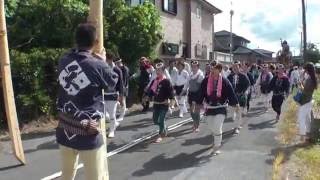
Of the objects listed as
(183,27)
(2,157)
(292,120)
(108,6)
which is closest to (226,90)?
(2,157)

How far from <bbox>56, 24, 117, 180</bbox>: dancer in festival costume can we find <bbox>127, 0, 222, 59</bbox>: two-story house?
20575 millimetres

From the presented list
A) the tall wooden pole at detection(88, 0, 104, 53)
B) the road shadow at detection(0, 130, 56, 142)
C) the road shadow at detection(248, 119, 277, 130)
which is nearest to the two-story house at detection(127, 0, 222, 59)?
the road shadow at detection(248, 119, 277, 130)

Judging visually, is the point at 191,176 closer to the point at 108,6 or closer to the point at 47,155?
the point at 47,155

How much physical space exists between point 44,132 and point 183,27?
68.1 feet

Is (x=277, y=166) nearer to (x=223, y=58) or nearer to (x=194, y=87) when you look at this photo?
(x=194, y=87)

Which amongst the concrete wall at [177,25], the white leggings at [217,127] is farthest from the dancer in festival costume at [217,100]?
the concrete wall at [177,25]

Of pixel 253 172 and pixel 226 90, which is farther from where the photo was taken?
pixel 226 90

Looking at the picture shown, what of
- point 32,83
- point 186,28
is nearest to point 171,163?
point 32,83

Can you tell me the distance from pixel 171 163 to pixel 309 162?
2.69m

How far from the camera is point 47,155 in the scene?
10.8 m

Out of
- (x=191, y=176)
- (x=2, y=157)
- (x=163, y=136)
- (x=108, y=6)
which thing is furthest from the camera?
(x=108, y=6)

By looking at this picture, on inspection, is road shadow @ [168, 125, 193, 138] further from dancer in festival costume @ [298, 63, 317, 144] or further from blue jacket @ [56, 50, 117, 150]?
blue jacket @ [56, 50, 117, 150]

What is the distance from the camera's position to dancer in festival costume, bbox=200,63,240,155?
1136 centimetres

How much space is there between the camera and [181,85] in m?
18.3
